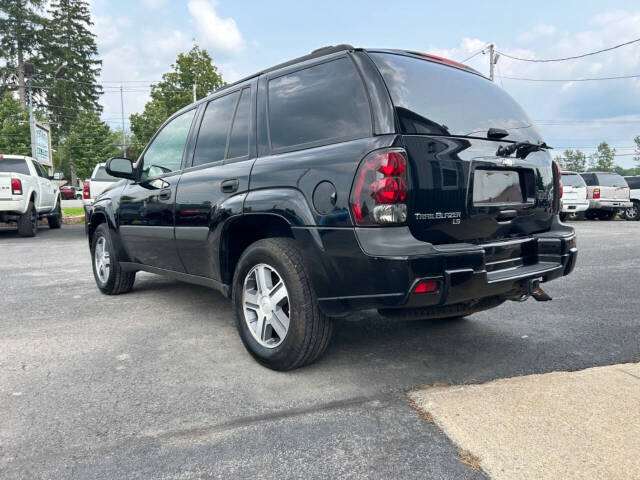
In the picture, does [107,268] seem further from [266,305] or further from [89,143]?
[89,143]

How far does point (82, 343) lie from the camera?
3549 millimetres

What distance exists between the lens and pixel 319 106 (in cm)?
286

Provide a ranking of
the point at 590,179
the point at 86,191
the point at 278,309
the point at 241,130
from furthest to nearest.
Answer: the point at 590,179
the point at 86,191
the point at 241,130
the point at 278,309

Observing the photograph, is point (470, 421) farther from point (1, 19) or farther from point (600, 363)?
point (1, 19)

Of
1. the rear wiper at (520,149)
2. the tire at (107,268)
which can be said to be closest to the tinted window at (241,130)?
the rear wiper at (520,149)

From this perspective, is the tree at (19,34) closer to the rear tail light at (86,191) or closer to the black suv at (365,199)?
the rear tail light at (86,191)

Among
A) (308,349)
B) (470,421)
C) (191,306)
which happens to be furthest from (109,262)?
(470,421)

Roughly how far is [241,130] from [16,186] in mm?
9714

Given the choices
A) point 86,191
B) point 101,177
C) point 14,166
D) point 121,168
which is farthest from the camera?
point 101,177

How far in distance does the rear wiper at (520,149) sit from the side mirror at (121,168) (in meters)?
3.22

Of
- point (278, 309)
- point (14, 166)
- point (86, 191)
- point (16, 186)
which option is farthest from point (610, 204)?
point (14, 166)

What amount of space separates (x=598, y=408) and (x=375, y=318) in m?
1.99

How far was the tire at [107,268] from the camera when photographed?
4.99 metres

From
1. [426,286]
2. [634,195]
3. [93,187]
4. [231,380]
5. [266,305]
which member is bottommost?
[231,380]
